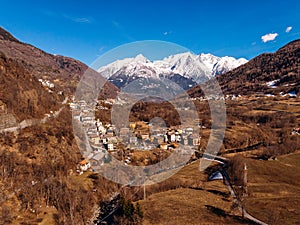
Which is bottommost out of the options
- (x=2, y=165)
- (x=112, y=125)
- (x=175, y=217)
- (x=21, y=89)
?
(x=175, y=217)

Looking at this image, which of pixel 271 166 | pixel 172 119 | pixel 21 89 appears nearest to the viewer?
pixel 271 166

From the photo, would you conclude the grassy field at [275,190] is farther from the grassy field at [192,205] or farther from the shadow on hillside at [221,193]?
the grassy field at [192,205]

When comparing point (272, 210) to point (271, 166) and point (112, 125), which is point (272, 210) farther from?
point (112, 125)

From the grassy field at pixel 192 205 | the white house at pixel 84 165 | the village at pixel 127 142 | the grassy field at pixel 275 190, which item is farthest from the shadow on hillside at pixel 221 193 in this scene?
the white house at pixel 84 165

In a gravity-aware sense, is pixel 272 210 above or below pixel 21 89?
below

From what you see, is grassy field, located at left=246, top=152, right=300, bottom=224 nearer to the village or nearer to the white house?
the village

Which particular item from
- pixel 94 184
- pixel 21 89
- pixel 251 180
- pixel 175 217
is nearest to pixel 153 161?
pixel 94 184
